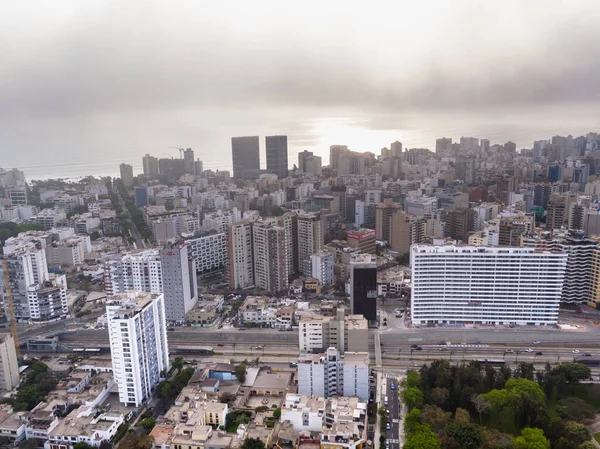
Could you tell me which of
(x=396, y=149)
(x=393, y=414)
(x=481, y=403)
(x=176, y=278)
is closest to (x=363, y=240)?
(x=176, y=278)

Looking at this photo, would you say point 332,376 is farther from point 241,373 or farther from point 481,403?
point 481,403

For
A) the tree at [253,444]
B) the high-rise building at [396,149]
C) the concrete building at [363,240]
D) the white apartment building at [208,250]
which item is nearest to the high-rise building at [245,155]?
the high-rise building at [396,149]

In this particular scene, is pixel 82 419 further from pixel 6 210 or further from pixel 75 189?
pixel 75 189

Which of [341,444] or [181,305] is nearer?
[341,444]

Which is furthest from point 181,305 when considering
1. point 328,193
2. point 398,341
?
point 328,193

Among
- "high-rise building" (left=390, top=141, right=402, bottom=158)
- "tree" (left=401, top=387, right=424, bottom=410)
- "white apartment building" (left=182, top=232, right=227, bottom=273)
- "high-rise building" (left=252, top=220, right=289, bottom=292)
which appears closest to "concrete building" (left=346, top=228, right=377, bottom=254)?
"high-rise building" (left=252, top=220, right=289, bottom=292)

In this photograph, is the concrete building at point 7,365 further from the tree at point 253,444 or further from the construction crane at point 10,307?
the tree at point 253,444
